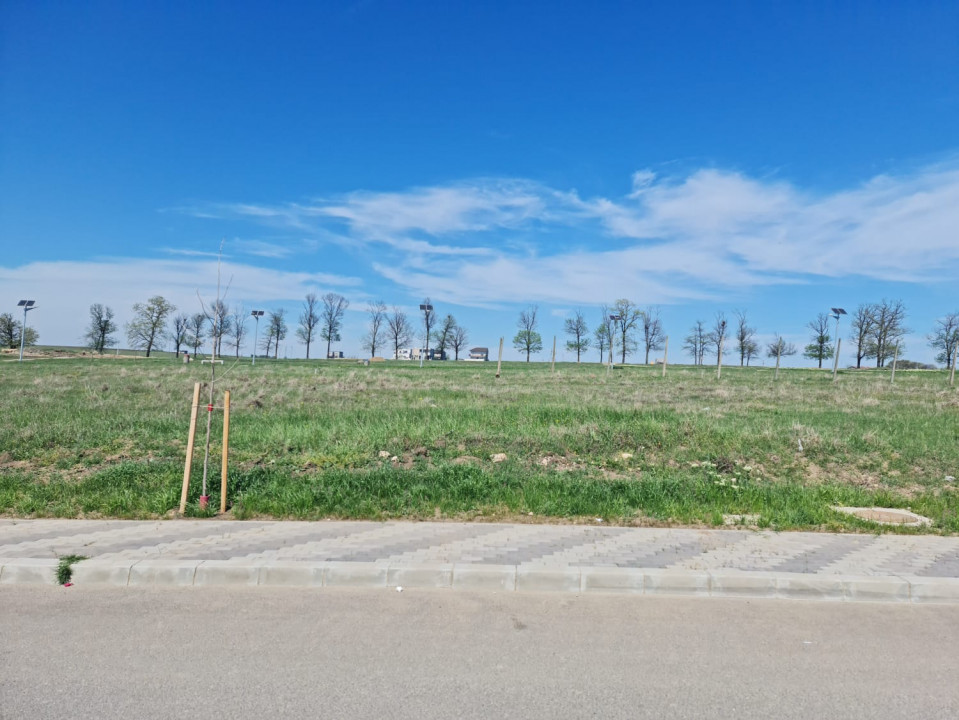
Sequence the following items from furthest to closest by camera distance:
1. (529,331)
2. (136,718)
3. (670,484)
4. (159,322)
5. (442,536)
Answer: (529,331) < (159,322) < (670,484) < (442,536) < (136,718)

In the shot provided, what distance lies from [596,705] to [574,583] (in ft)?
6.10

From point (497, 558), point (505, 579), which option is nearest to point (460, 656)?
point (505, 579)

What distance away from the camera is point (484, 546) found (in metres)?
6.14

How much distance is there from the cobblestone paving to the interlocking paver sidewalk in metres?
0.02

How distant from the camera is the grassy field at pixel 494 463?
7.60m

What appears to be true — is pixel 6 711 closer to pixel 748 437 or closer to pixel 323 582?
pixel 323 582

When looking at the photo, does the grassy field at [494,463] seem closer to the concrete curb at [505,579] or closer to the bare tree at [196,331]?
the concrete curb at [505,579]

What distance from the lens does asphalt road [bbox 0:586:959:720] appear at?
347 centimetres

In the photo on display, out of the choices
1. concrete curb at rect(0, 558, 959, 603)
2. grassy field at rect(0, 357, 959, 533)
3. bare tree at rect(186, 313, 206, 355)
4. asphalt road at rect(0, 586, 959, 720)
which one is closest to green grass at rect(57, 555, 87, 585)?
concrete curb at rect(0, 558, 959, 603)

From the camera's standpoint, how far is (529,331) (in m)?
100

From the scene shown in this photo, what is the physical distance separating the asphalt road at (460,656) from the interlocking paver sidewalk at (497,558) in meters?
0.17

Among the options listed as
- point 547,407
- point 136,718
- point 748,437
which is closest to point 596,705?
point 136,718

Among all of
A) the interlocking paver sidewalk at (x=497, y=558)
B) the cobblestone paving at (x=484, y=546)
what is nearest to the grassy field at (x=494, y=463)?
the cobblestone paving at (x=484, y=546)

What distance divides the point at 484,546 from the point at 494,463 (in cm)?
403
